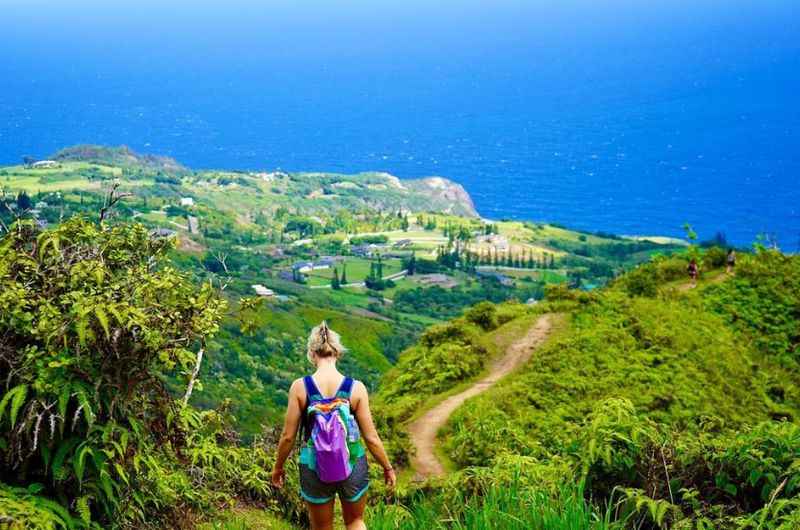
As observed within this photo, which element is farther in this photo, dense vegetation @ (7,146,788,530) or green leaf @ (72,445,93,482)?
dense vegetation @ (7,146,788,530)

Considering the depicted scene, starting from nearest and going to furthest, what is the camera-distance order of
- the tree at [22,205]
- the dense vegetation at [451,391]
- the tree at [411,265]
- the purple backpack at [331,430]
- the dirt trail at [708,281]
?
the dense vegetation at [451,391]
the purple backpack at [331,430]
the tree at [22,205]
the dirt trail at [708,281]
the tree at [411,265]

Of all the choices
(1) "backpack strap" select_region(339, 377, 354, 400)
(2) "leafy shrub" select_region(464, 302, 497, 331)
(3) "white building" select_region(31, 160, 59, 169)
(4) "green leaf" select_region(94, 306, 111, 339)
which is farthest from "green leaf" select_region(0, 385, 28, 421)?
(3) "white building" select_region(31, 160, 59, 169)

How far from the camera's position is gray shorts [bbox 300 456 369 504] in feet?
18.2

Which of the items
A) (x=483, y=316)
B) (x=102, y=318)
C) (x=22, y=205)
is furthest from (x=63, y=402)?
(x=22, y=205)

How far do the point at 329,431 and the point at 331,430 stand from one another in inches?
0.7

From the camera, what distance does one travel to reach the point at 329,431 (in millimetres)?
5359

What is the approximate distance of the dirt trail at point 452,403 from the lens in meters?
13.4

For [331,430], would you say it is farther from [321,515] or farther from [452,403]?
[452,403]

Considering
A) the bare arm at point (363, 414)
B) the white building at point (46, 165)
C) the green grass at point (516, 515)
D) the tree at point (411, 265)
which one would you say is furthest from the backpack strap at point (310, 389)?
the white building at point (46, 165)

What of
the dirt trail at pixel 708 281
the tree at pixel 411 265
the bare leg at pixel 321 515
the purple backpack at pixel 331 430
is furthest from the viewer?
the tree at pixel 411 265

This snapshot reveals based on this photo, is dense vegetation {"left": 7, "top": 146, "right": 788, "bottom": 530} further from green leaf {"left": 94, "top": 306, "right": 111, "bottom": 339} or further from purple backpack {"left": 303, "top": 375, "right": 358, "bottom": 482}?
purple backpack {"left": 303, "top": 375, "right": 358, "bottom": 482}

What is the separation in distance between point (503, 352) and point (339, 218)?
15351 cm

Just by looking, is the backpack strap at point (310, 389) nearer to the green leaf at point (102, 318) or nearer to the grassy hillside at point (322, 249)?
the green leaf at point (102, 318)

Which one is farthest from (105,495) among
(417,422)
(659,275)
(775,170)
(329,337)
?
(775,170)
